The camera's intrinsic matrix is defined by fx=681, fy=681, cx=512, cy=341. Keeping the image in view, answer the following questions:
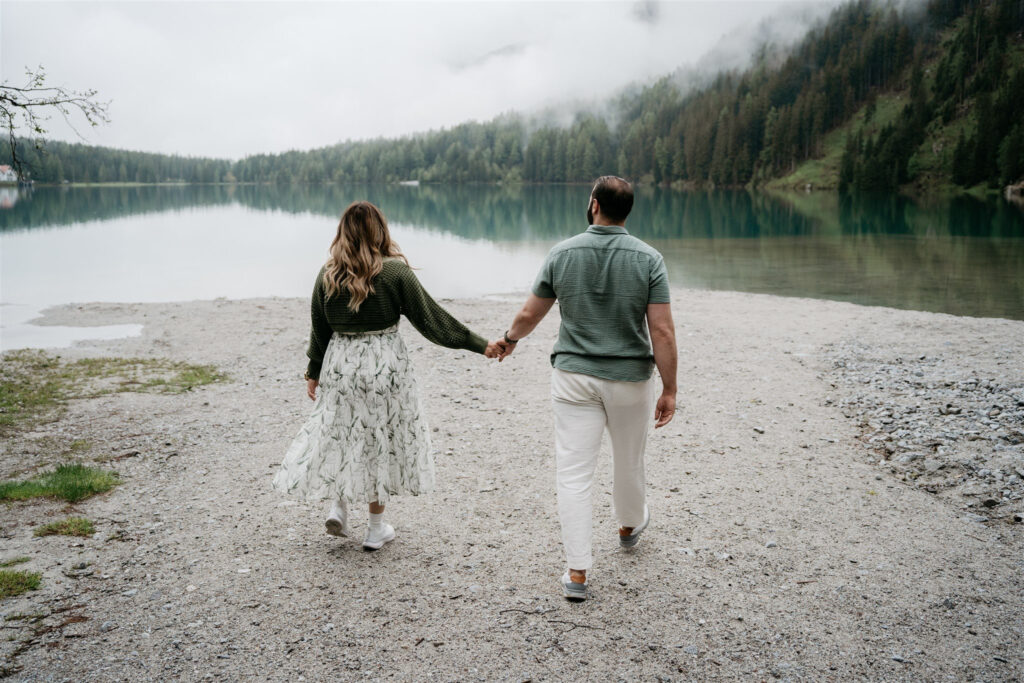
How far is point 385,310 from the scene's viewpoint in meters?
5.39

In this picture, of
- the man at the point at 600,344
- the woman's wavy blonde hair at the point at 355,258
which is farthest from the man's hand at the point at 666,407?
the woman's wavy blonde hair at the point at 355,258

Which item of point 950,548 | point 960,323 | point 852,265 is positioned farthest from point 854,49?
point 950,548

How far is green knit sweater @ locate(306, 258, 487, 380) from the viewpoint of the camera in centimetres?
536

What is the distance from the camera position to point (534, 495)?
7410mm

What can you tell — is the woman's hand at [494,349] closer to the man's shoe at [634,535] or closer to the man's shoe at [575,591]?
the man's shoe at [634,535]

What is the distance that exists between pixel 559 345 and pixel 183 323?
18.4m

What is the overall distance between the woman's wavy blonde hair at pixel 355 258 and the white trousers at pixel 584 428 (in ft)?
5.34

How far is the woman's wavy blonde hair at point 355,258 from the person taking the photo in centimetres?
524

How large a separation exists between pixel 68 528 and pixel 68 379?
25.8ft

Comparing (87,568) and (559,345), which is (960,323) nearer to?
(559,345)

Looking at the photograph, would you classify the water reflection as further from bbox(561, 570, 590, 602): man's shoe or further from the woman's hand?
bbox(561, 570, 590, 602): man's shoe

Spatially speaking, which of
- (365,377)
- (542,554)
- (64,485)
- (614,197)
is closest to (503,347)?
(365,377)

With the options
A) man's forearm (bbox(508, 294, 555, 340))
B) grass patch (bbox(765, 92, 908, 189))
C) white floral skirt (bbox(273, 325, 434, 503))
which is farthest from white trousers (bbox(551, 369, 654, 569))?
Answer: grass patch (bbox(765, 92, 908, 189))

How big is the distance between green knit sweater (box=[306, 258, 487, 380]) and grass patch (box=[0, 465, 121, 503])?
363 cm
